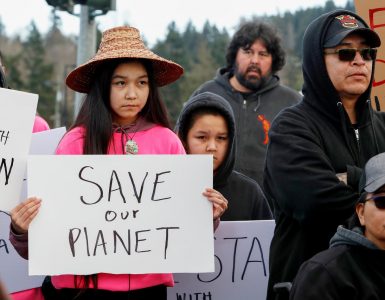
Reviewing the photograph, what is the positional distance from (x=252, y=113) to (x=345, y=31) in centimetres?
283

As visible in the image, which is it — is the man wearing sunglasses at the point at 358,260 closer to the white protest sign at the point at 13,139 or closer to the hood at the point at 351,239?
the hood at the point at 351,239

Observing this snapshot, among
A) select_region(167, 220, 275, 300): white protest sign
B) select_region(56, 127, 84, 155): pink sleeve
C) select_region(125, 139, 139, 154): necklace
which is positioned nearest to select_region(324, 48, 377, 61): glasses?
select_region(125, 139, 139, 154): necklace

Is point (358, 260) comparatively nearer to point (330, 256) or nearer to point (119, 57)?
point (330, 256)

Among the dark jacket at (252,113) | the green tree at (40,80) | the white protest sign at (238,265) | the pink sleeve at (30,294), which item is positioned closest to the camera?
the pink sleeve at (30,294)

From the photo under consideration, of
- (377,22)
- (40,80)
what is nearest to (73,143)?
(377,22)

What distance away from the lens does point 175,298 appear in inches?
191

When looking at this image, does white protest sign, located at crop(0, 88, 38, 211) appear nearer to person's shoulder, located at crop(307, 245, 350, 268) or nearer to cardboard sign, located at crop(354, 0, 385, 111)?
person's shoulder, located at crop(307, 245, 350, 268)

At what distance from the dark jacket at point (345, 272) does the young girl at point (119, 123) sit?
2.03 ft

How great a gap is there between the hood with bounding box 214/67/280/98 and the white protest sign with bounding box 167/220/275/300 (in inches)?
93.1

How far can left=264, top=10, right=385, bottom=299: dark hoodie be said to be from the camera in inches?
159

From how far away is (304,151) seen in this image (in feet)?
13.5

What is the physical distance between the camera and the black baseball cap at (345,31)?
4254 mm

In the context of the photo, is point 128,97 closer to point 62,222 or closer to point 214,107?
point 62,222

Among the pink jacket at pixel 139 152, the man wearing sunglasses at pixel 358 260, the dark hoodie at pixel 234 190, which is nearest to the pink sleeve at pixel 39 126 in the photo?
the dark hoodie at pixel 234 190
